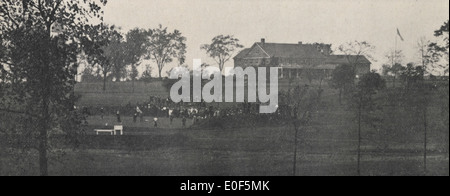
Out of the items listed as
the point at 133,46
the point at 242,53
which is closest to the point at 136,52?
the point at 133,46

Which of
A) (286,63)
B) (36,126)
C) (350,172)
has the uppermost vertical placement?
(286,63)

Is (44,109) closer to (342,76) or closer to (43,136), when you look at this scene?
(43,136)

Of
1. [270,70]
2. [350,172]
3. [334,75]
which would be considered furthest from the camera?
[270,70]

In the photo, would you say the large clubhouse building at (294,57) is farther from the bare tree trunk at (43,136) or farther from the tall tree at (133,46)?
the bare tree trunk at (43,136)

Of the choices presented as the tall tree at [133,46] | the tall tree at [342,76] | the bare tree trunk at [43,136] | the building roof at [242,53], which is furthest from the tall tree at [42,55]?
the building roof at [242,53]

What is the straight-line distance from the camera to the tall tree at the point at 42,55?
21172 millimetres

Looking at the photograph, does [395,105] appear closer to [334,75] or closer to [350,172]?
[334,75]

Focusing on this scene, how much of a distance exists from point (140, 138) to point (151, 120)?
13.8m

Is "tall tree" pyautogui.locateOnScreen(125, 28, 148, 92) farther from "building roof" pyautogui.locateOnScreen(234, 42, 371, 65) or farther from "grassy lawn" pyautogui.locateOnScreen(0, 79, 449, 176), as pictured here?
"grassy lawn" pyautogui.locateOnScreen(0, 79, 449, 176)

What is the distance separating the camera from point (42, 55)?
21.3 meters

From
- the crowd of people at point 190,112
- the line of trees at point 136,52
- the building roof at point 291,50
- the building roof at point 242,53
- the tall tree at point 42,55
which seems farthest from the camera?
the building roof at point 242,53

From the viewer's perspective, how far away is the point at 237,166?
991 inches
